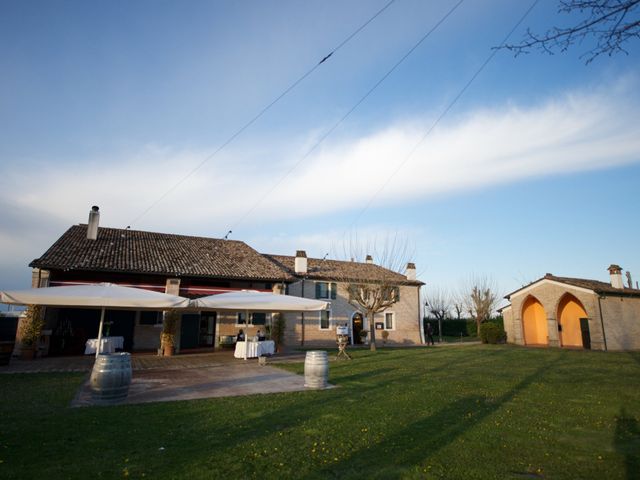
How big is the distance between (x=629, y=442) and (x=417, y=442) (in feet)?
9.11

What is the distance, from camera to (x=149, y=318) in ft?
65.5

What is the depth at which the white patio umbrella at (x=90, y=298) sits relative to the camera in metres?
10.2

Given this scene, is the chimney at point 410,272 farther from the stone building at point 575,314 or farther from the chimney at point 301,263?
the chimney at point 301,263

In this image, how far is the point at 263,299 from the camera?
13.8 m

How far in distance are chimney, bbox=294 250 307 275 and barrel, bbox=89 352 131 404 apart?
64.5 feet

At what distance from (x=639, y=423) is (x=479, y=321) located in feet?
111

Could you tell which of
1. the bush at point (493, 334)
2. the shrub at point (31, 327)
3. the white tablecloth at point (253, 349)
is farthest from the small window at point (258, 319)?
the bush at point (493, 334)

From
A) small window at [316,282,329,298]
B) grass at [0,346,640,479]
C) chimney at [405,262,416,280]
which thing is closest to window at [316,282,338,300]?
small window at [316,282,329,298]

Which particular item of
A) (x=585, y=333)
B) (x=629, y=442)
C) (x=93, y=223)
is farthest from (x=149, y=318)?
(x=585, y=333)

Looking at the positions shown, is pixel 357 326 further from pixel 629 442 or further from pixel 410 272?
pixel 629 442

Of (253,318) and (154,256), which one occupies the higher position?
(154,256)

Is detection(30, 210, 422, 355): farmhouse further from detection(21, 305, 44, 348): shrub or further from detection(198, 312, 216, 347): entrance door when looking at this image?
detection(21, 305, 44, 348): shrub

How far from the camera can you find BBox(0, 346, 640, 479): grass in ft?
13.7

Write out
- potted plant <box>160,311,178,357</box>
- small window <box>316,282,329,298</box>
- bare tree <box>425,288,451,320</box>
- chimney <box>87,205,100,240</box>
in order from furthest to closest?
1. bare tree <box>425,288,451,320</box>
2. small window <box>316,282,329,298</box>
3. chimney <box>87,205,100,240</box>
4. potted plant <box>160,311,178,357</box>
